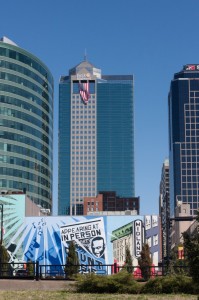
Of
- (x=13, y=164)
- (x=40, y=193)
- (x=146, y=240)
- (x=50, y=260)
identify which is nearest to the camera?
(x=50, y=260)

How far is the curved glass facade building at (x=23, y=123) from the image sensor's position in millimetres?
145500

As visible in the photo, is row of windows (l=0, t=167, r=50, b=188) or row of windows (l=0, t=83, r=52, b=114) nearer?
row of windows (l=0, t=167, r=50, b=188)

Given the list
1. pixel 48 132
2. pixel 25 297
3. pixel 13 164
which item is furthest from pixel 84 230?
pixel 25 297

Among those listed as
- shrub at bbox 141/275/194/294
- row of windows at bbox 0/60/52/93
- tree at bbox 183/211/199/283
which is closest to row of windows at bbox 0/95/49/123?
row of windows at bbox 0/60/52/93

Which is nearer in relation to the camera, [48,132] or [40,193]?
[40,193]

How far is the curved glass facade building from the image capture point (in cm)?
14550

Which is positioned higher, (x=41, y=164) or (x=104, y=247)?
(x=41, y=164)

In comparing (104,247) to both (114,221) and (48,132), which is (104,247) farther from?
(48,132)

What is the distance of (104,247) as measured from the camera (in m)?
103

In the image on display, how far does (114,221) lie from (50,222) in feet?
35.8

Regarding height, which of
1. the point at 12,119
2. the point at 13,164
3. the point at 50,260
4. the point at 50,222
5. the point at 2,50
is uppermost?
the point at 2,50

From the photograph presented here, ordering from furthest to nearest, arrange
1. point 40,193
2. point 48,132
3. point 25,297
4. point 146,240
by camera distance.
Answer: point 48,132 < point 40,193 < point 146,240 < point 25,297

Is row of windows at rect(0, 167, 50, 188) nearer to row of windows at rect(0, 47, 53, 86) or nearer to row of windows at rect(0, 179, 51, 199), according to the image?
row of windows at rect(0, 179, 51, 199)

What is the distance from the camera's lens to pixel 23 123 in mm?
149500
